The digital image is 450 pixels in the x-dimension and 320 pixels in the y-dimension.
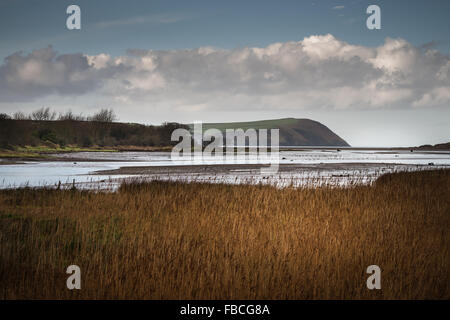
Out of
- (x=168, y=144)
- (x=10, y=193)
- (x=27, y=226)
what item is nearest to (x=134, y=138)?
(x=168, y=144)

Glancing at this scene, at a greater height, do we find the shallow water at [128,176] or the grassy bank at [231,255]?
the shallow water at [128,176]

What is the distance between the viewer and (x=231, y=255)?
6594 millimetres

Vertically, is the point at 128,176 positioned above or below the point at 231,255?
above

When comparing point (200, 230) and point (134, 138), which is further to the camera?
point (134, 138)

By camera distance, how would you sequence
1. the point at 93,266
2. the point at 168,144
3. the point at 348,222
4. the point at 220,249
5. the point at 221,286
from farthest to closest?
the point at 168,144
the point at 348,222
the point at 220,249
the point at 93,266
the point at 221,286

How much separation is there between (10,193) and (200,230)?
420 inches

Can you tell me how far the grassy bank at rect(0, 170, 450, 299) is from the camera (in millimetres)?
5641

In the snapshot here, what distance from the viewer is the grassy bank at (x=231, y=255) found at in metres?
5.64

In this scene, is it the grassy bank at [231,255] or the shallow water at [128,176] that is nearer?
the grassy bank at [231,255]

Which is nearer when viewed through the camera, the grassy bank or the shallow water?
the grassy bank

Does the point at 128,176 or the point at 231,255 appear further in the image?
the point at 128,176

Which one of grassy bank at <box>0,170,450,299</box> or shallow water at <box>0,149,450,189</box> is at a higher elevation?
shallow water at <box>0,149,450,189</box>

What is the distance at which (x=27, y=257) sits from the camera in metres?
6.93
